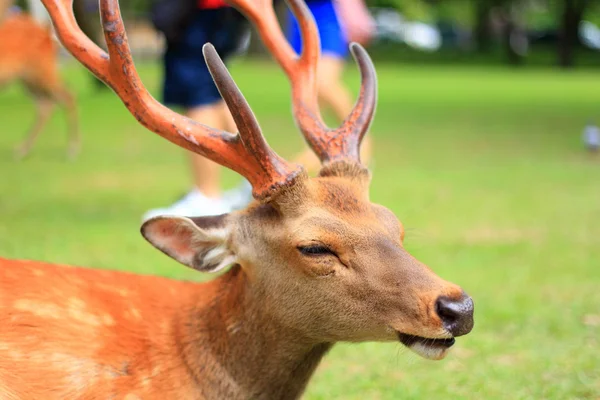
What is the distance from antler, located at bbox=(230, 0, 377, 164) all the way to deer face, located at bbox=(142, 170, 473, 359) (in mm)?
344

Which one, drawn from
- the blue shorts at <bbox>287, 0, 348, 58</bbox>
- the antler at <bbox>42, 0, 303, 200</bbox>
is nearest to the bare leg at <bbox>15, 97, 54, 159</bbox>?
the blue shorts at <bbox>287, 0, 348, 58</bbox>

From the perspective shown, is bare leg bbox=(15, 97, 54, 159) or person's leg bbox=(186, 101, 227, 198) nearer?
person's leg bbox=(186, 101, 227, 198)

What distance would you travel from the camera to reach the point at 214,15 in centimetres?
645

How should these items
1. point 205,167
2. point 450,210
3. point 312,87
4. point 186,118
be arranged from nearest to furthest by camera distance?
point 186,118 → point 312,87 → point 205,167 → point 450,210

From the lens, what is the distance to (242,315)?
3.30 meters

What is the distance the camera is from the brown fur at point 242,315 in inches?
121

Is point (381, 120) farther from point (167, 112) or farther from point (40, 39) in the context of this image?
point (167, 112)

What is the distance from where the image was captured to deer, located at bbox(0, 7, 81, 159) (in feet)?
39.5

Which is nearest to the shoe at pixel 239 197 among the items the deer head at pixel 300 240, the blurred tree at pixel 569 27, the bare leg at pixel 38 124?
the deer head at pixel 300 240

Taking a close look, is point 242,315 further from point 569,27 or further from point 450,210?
point 569,27

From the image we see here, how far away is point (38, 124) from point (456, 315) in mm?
9759

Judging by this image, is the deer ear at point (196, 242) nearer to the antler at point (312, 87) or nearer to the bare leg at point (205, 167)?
the antler at point (312, 87)

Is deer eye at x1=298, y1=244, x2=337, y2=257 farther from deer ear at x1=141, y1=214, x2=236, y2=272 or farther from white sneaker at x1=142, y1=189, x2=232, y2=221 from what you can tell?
white sneaker at x1=142, y1=189, x2=232, y2=221

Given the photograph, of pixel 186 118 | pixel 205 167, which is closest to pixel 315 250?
pixel 186 118
